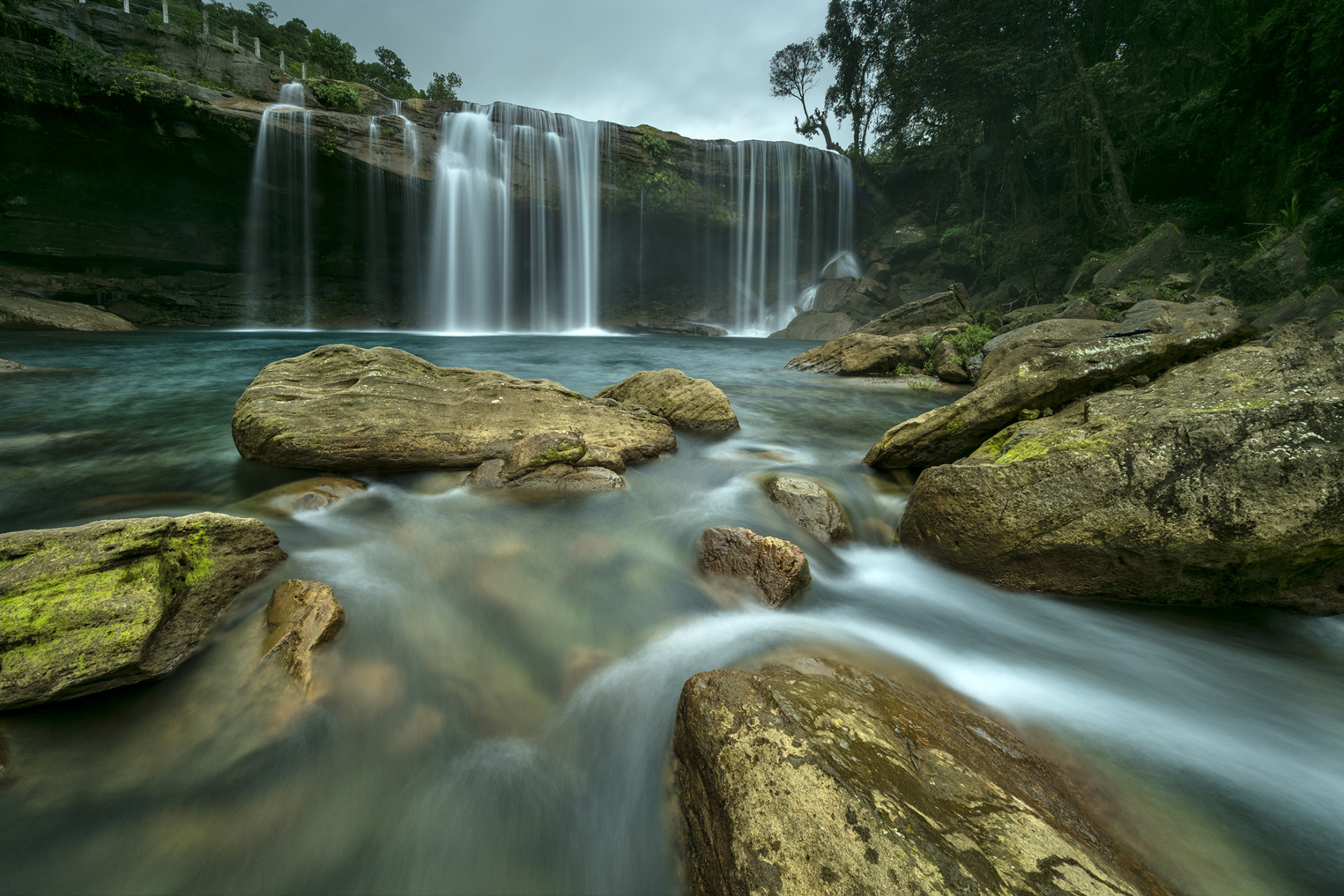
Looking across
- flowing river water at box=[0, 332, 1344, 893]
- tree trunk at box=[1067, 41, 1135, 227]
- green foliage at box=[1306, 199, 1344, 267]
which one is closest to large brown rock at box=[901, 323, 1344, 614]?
flowing river water at box=[0, 332, 1344, 893]

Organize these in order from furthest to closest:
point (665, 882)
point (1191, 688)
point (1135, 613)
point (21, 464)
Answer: point (21, 464), point (1135, 613), point (1191, 688), point (665, 882)

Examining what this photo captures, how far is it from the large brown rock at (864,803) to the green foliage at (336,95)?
27168 millimetres

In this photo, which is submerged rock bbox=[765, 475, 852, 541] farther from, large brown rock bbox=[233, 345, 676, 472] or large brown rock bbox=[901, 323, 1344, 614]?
large brown rock bbox=[233, 345, 676, 472]

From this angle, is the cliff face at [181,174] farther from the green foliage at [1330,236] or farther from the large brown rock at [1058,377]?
the green foliage at [1330,236]

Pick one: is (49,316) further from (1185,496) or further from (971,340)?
(971,340)

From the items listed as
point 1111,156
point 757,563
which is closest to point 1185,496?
point 757,563

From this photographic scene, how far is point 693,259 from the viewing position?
109ft

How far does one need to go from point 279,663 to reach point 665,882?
191 centimetres

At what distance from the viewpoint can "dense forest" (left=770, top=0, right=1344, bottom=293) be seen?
963 centimetres

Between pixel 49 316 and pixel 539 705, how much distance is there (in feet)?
75.3

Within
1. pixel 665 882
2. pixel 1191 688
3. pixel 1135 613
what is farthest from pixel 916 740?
pixel 1135 613

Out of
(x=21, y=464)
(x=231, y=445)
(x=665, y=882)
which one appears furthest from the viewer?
(x=231, y=445)

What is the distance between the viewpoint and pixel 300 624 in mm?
2453

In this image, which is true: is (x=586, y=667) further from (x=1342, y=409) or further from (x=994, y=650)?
(x=1342, y=409)
